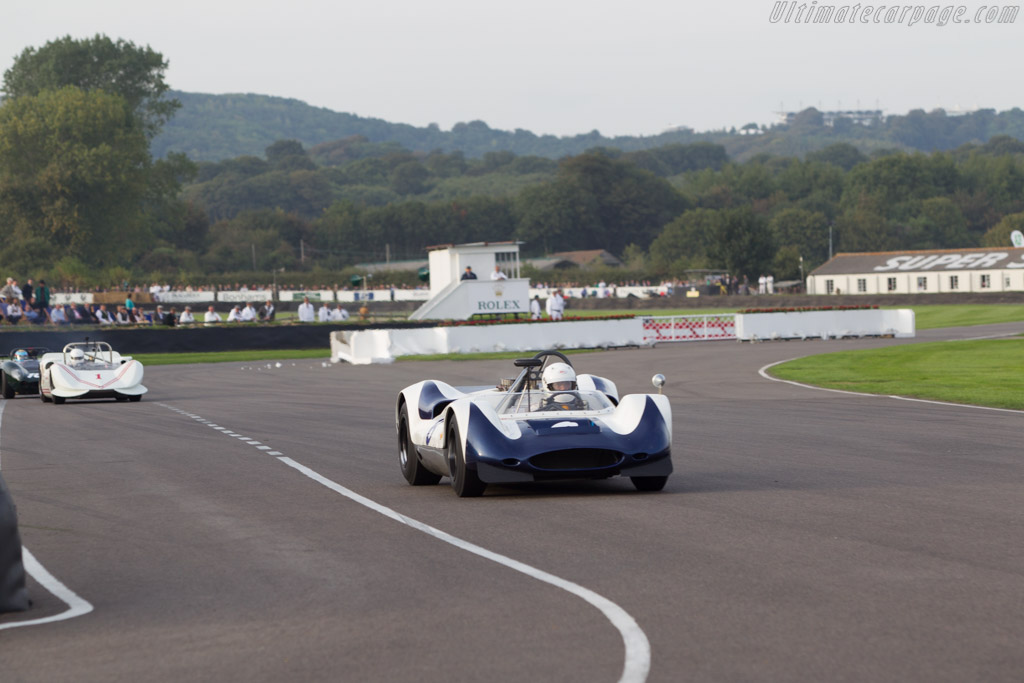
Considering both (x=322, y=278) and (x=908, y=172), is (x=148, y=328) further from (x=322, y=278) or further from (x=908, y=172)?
(x=908, y=172)

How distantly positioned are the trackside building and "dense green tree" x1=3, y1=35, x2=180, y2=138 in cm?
5746

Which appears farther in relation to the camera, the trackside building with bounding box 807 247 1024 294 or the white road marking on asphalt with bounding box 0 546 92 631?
the trackside building with bounding box 807 247 1024 294

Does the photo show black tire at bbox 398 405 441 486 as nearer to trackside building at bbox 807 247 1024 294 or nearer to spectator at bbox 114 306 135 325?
spectator at bbox 114 306 135 325

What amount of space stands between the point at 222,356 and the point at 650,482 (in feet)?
122

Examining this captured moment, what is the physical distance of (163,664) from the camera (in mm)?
5445

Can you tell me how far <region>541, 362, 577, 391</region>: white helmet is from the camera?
11359mm

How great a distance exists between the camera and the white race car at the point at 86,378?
26.1 meters

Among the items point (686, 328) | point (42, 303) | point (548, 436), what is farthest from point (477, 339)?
point (548, 436)

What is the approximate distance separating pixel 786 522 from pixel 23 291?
1805 inches

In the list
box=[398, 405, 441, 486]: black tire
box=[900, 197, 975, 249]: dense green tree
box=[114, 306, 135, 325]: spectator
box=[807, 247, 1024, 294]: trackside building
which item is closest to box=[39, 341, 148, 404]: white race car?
box=[398, 405, 441, 486]: black tire

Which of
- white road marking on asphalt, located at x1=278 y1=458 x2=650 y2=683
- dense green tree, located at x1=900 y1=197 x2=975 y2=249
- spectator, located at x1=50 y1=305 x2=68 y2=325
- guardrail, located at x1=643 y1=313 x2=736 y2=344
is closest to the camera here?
white road marking on asphalt, located at x1=278 y1=458 x2=650 y2=683

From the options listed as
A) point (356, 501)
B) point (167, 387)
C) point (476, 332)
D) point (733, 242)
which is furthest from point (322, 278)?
point (356, 501)

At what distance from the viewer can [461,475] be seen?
1049 centimetres

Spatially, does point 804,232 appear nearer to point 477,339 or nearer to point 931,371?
point 477,339
